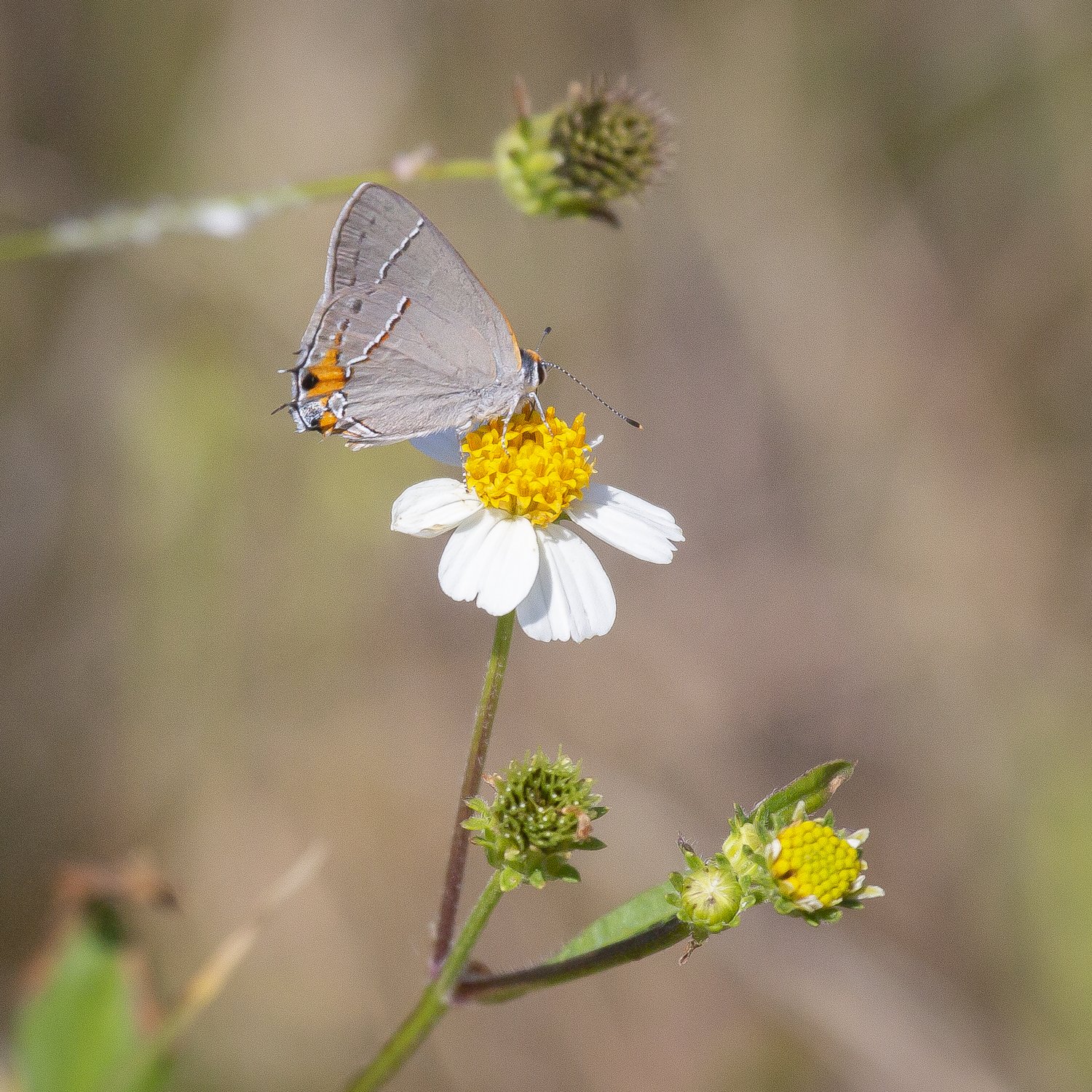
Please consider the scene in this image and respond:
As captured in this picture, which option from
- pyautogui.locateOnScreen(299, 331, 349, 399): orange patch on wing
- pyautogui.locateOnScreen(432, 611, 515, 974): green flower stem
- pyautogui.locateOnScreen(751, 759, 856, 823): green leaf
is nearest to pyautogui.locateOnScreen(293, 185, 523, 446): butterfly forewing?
pyautogui.locateOnScreen(299, 331, 349, 399): orange patch on wing

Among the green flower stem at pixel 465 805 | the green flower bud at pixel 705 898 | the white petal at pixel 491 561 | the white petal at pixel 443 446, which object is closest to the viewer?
the green flower bud at pixel 705 898

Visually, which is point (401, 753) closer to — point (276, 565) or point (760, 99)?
point (276, 565)

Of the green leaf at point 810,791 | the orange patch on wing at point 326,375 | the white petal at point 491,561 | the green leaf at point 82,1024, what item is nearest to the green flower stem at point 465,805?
the white petal at point 491,561

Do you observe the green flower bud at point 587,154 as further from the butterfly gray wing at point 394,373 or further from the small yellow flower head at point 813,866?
the small yellow flower head at point 813,866

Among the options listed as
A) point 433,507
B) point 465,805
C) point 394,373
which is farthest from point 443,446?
point 465,805

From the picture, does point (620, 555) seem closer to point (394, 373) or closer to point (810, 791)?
point (394, 373)

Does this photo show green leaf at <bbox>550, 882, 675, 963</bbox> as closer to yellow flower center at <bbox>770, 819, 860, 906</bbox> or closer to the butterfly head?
yellow flower center at <bbox>770, 819, 860, 906</bbox>

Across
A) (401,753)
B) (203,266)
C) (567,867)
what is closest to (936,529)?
(401,753)

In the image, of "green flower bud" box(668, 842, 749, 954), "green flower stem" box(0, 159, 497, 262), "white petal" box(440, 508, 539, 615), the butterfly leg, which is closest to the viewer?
"green flower bud" box(668, 842, 749, 954)
